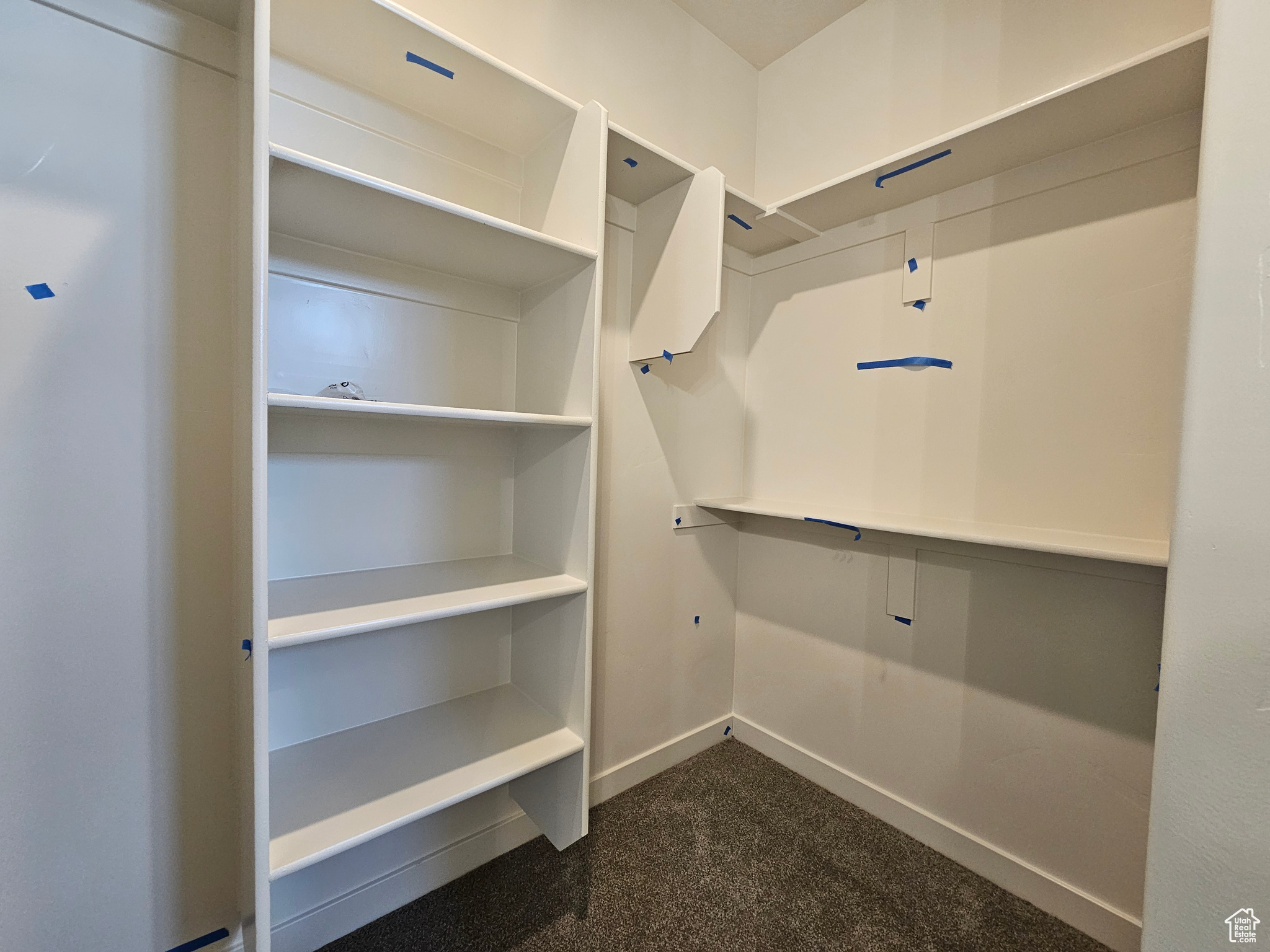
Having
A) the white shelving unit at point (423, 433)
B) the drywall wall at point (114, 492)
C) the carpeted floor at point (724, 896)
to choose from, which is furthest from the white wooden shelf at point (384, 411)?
the carpeted floor at point (724, 896)

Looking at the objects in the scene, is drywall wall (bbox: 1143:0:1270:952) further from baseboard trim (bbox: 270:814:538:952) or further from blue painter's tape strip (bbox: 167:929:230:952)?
blue painter's tape strip (bbox: 167:929:230:952)

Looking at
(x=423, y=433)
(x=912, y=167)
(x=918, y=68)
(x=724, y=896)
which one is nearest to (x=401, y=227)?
(x=423, y=433)

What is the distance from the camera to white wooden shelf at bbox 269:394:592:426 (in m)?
0.81

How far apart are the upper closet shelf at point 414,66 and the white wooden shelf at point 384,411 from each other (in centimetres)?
74

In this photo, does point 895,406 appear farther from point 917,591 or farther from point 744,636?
point 744,636

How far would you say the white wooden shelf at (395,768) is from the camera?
36.4 inches

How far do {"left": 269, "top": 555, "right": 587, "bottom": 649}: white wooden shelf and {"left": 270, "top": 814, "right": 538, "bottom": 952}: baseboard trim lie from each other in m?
0.81

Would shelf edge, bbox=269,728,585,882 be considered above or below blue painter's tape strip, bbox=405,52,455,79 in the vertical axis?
below

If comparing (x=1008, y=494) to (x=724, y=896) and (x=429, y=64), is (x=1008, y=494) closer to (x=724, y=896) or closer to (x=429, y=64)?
(x=724, y=896)

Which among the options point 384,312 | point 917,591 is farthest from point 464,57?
point 917,591

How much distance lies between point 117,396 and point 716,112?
2.12 meters

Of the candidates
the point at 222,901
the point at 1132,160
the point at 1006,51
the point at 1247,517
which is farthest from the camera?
the point at 1006,51

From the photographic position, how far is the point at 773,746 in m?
2.00

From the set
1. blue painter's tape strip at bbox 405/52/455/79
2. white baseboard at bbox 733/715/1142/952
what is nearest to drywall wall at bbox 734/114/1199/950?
white baseboard at bbox 733/715/1142/952
